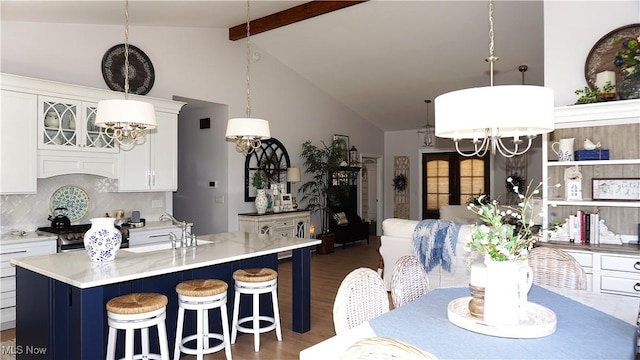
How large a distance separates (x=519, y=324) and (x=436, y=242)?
9.08 feet

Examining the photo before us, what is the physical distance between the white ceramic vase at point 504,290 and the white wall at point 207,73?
490 cm

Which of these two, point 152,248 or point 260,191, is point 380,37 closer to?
point 260,191

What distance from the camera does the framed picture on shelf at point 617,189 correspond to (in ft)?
12.4

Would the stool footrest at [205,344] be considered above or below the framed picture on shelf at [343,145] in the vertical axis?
below

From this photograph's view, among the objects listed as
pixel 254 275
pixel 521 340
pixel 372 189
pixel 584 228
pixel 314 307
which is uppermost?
pixel 372 189

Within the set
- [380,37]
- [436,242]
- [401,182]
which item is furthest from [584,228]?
[401,182]

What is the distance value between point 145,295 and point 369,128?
26.4 feet

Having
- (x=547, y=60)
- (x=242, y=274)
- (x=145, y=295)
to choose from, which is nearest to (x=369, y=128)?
(x=547, y=60)

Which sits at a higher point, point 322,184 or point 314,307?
point 322,184

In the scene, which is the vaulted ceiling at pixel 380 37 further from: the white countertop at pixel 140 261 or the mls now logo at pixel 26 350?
the mls now logo at pixel 26 350

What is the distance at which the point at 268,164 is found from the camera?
7211mm

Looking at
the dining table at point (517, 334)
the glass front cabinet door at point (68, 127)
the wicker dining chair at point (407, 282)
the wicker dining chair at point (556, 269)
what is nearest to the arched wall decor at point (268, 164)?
the glass front cabinet door at point (68, 127)

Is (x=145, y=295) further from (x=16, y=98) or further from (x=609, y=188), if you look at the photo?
(x=609, y=188)

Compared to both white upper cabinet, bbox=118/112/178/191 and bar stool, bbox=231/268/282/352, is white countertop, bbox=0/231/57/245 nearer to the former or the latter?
white upper cabinet, bbox=118/112/178/191
